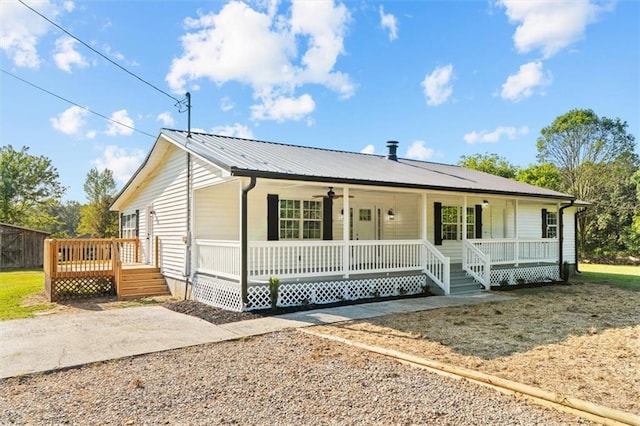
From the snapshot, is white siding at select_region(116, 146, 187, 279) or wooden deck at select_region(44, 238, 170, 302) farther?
white siding at select_region(116, 146, 187, 279)

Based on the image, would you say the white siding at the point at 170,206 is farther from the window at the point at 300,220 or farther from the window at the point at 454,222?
the window at the point at 454,222

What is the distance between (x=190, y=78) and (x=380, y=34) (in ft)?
24.1

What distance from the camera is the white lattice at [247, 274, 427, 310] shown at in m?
9.45

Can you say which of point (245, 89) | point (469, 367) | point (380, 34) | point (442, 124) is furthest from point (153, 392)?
point (442, 124)

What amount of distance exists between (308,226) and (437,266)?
13.5ft

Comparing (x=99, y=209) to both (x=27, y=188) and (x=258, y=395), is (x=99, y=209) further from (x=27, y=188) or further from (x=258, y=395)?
(x=258, y=395)

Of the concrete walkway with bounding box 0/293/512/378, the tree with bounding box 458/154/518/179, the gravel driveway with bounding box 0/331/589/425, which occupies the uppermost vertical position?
the tree with bounding box 458/154/518/179

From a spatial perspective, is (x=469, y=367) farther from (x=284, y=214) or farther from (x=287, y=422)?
(x=284, y=214)

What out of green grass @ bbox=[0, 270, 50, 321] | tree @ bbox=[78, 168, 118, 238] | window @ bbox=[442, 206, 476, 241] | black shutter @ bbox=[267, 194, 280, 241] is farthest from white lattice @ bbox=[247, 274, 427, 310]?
tree @ bbox=[78, 168, 118, 238]

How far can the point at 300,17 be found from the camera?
14156 millimetres

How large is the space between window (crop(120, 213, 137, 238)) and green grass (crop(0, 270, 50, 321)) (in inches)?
147

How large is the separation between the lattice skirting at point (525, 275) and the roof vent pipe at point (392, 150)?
19.4ft

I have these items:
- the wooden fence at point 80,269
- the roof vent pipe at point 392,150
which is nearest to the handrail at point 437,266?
the roof vent pipe at point 392,150

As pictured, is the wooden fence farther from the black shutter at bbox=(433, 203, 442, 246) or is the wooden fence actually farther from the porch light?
the black shutter at bbox=(433, 203, 442, 246)
